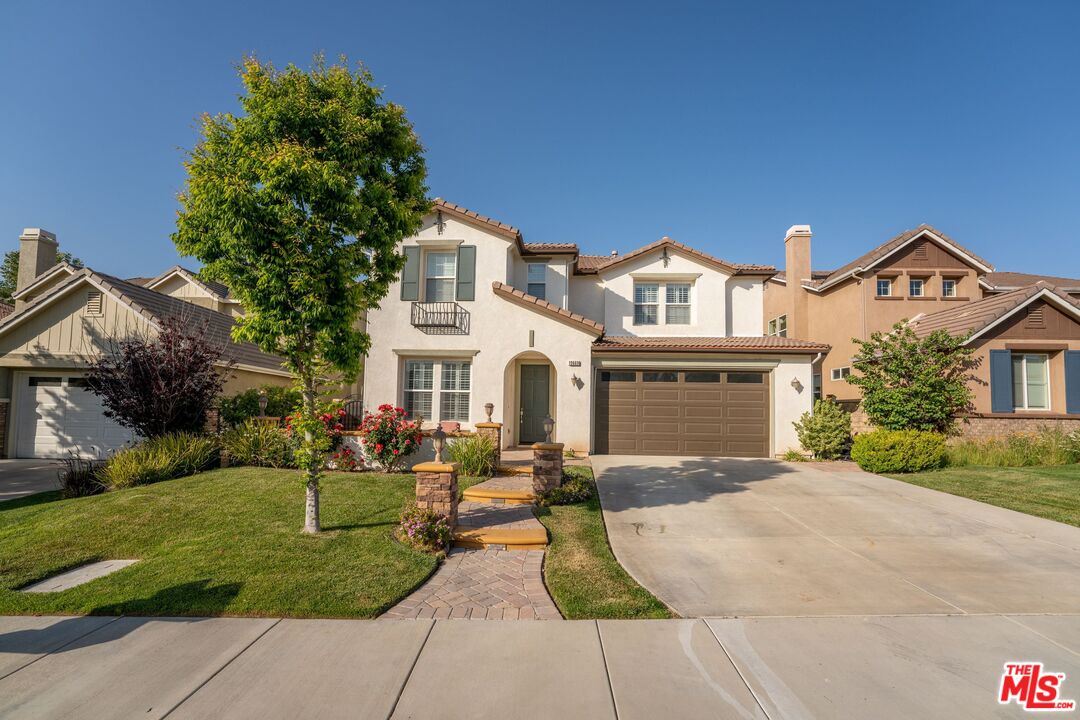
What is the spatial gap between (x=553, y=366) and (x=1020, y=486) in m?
10.7

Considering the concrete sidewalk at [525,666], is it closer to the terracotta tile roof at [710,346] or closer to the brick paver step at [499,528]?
the brick paver step at [499,528]

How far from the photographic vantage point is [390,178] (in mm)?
7062

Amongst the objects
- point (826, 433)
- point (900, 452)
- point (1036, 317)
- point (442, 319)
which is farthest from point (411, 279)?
point (1036, 317)

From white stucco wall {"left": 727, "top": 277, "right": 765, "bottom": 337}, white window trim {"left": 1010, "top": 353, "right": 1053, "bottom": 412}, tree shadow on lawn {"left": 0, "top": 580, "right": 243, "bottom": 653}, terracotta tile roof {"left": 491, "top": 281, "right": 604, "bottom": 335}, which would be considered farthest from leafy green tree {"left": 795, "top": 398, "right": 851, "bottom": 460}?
tree shadow on lawn {"left": 0, "top": 580, "right": 243, "bottom": 653}

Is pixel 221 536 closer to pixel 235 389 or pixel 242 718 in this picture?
pixel 242 718

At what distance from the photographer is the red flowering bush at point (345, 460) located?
11.1 metres

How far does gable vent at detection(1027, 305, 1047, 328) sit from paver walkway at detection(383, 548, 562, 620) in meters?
16.9

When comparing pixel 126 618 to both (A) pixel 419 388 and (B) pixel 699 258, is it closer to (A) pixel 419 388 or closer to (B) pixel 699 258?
(A) pixel 419 388

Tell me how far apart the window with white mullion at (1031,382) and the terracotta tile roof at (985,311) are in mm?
1598

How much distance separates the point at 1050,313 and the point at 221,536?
69.7 feet

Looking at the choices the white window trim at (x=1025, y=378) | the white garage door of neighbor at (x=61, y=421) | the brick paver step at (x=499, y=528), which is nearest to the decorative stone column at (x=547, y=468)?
the brick paver step at (x=499, y=528)

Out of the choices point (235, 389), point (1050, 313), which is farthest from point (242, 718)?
point (1050, 313)

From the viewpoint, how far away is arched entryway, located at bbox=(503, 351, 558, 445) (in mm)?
14922

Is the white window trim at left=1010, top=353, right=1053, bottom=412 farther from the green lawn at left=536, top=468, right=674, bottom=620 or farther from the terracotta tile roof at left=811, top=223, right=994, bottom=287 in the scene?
the green lawn at left=536, top=468, right=674, bottom=620
